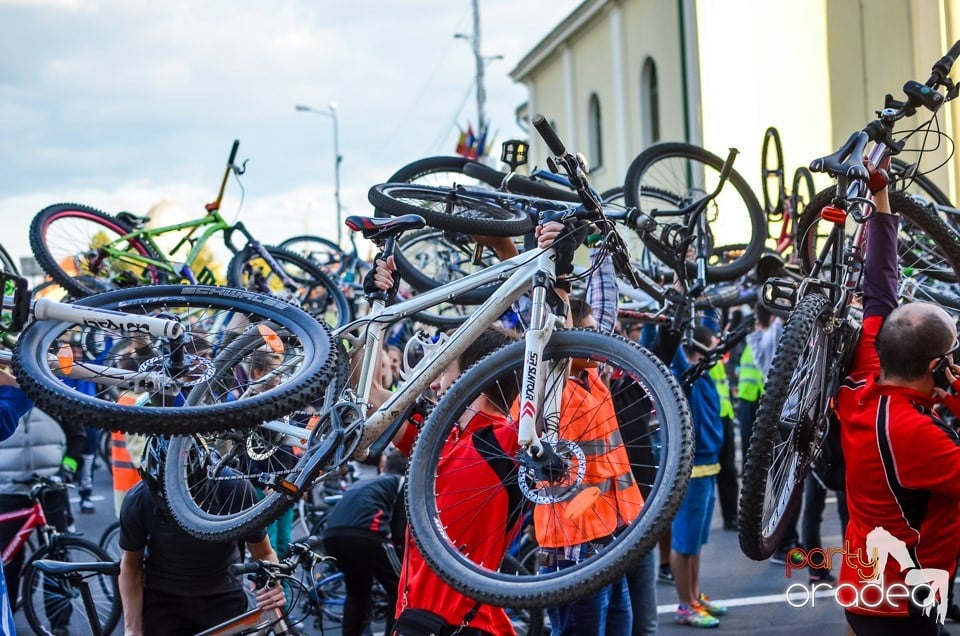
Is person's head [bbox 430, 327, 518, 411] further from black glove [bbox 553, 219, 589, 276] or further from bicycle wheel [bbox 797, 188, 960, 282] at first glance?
bicycle wheel [bbox 797, 188, 960, 282]

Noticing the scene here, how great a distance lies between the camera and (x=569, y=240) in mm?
3479

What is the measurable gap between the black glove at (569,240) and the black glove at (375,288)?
715 mm

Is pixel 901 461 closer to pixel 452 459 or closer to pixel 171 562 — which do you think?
pixel 452 459

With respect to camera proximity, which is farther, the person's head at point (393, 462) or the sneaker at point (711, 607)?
the sneaker at point (711, 607)

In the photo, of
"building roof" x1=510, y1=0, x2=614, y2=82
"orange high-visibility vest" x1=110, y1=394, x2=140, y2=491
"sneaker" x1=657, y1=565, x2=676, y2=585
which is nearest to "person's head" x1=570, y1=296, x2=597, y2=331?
"orange high-visibility vest" x1=110, y1=394, x2=140, y2=491

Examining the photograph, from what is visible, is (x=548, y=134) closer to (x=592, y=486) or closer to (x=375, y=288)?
(x=375, y=288)

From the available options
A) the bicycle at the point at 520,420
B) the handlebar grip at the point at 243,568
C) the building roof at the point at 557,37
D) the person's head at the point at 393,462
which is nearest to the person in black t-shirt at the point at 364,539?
the handlebar grip at the point at 243,568

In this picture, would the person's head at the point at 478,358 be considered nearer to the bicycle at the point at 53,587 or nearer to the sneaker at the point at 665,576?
the bicycle at the point at 53,587

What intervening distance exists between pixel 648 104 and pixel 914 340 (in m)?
22.8

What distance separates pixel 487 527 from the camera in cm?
340

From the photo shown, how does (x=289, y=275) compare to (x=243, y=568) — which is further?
(x=289, y=275)

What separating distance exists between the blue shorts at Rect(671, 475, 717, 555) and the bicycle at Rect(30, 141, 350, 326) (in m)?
2.61

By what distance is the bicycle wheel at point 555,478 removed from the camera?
296cm

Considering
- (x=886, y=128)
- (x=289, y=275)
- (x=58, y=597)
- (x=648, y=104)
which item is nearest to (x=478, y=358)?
(x=886, y=128)
